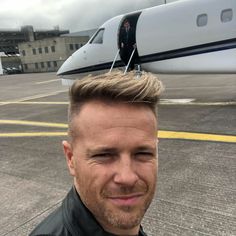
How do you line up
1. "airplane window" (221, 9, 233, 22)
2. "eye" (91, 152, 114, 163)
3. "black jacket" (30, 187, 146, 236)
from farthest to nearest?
"airplane window" (221, 9, 233, 22)
"eye" (91, 152, 114, 163)
"black jacket" (30, 187, 146, 236)

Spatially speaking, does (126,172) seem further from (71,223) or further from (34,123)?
(34,123)

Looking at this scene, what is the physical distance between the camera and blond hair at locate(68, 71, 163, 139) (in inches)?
62.7

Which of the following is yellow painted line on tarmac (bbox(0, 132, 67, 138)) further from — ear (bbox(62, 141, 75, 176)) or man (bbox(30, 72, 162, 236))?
man (bbox(30, 72, 162, 236))

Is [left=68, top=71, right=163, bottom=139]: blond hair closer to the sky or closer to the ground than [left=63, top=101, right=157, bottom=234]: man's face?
closer to the sky

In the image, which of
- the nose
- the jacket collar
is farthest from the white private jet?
the jacket collar

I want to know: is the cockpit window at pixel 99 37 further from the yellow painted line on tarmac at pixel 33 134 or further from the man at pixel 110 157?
the man at pixel 110 157

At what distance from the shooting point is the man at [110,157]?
152 centimetres

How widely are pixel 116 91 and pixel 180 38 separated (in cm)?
1167

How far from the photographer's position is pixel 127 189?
4.99 feet

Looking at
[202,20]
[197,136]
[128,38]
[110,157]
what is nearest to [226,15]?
[202,20]

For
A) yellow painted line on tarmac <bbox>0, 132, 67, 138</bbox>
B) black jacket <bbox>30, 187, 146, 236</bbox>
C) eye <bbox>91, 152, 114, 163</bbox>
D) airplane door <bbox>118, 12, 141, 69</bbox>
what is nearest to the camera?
black jacket <bbox>30, 187, 146, 236</bbox>

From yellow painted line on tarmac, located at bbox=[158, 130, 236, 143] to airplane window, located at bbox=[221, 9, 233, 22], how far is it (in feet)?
16.3

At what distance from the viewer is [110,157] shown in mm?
1588

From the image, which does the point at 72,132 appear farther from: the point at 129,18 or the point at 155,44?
the point at 129,18
